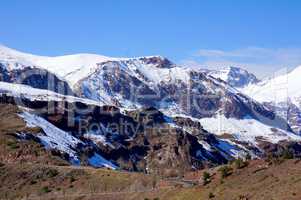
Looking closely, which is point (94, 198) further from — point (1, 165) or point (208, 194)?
point (1, 165)

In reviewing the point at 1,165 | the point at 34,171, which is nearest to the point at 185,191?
the point at 34,171

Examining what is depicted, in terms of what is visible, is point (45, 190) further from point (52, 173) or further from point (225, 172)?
point (225, 172)

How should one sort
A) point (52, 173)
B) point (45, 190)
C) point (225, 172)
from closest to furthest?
point (225, 172) → point (45, 190) → point (52, 173)

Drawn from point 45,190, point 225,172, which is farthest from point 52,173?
point 225,172

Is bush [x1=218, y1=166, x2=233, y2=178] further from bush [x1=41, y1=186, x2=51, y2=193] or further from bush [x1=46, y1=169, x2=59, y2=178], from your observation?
bush [x1=46, y1=169, x2=59, y2=178]

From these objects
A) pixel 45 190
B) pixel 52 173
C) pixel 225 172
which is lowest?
pixel 45 190

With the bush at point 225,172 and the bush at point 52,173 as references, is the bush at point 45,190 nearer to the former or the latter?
the bush at point 52,173

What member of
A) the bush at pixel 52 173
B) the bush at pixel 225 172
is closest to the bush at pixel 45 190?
the bush at pixel 52 173

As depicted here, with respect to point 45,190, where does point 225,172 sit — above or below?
above

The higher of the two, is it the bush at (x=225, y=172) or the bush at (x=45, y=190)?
the bush at (x=225, y=172)

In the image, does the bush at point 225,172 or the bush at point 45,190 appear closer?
the bush at point 225,172

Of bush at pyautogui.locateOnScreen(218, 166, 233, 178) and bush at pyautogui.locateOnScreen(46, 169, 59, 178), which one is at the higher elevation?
bush at pyautogui.locateOnScreen(218, 166, 233, 178)

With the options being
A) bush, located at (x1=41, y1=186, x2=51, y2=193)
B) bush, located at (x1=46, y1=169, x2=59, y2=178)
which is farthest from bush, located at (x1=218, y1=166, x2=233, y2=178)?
bush, located at (x1=46, y1=169, x2=59, y2=178)

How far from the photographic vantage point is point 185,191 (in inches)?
3189
